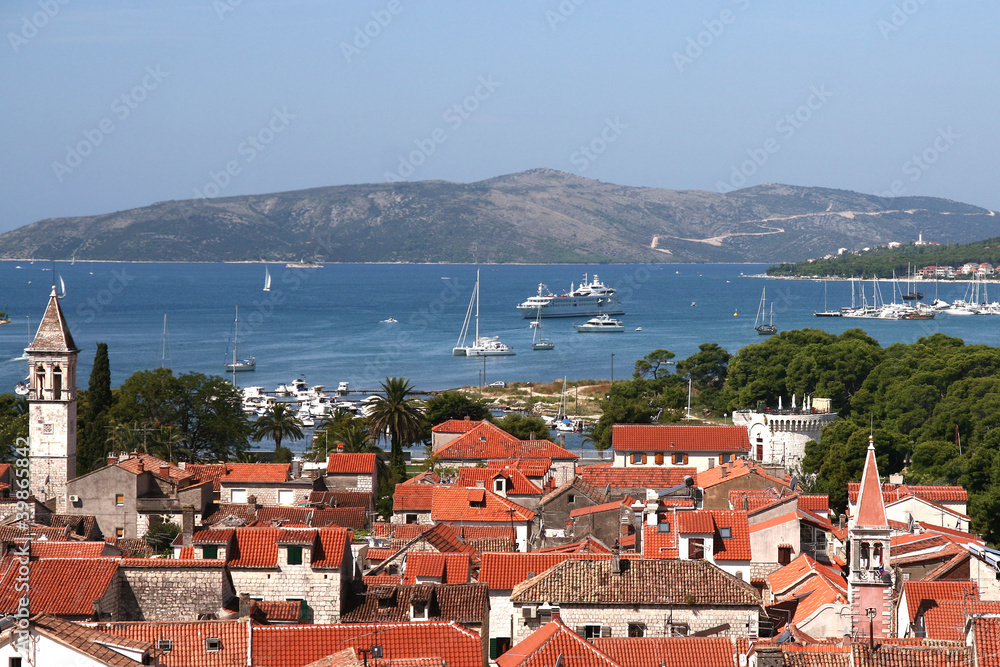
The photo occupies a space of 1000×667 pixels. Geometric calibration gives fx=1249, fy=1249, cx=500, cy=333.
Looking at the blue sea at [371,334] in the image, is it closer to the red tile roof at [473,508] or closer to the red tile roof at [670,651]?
the red tile roof at [473,508]

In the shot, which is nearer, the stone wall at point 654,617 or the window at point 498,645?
the stone wall at point 654,617

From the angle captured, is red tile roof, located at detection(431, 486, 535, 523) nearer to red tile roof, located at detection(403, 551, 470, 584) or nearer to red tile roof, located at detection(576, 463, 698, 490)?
red tile roof, located at detection(576, 463, 698, 490)

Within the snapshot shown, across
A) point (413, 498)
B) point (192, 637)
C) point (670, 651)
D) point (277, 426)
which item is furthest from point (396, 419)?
point (192, 637)

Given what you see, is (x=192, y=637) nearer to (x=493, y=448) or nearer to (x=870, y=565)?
(x=870, y=565)

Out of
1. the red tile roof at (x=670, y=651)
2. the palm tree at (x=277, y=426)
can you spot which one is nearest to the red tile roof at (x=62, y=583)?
the red tile roof at (x=670, y=651)

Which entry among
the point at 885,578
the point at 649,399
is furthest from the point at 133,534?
the point at 649,399

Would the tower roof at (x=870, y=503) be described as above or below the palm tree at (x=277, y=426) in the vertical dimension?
above
